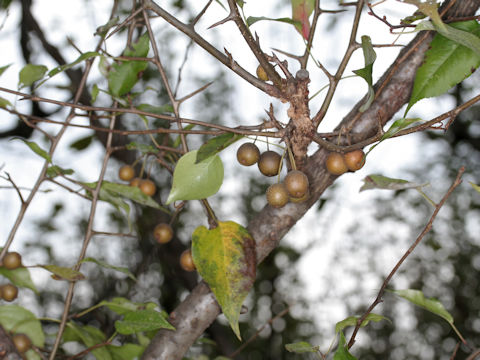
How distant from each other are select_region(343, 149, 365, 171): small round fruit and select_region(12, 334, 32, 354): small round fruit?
0.43 metres

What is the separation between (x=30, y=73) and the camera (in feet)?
2.03

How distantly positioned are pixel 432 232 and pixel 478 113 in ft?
1.29

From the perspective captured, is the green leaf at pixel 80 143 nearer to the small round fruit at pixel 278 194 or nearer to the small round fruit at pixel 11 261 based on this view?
the small round fruit at pixel 11 261

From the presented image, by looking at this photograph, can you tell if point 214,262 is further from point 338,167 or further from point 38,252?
point 38,252

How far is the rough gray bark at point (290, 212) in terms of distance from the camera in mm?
533

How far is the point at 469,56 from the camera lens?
406 millimetres

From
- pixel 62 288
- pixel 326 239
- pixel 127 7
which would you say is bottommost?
pixel 326 239

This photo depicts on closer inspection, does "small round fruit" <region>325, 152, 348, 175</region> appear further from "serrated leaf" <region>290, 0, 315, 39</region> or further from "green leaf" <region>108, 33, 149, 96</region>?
"green leaf" <region>108, 33, 149, 96</region>

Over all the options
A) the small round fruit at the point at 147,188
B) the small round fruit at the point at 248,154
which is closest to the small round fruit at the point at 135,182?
the small round fruit at the point at 147,188

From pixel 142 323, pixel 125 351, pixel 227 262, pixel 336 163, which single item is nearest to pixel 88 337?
pixel 125 351

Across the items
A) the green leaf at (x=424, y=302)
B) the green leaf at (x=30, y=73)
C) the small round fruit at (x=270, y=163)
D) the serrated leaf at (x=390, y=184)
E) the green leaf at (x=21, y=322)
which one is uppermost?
the green leaf at (x=30, y=73)

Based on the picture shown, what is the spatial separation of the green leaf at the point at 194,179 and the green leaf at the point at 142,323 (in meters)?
0.14

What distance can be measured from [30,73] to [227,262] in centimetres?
36

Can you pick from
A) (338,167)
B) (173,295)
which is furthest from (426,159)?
(338,167)
